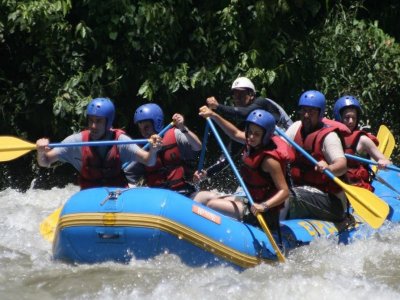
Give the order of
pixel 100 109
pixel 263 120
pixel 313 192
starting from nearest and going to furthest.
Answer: pixel 263 120
pixel 100 109
pixel 313 192

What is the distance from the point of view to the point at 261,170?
6117 millimetres

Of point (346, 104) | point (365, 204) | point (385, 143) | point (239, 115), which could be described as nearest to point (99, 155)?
point (239, 115)

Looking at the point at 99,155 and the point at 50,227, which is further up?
the point at 99,155

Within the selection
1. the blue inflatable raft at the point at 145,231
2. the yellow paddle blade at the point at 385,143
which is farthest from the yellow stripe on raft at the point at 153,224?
the yellow paddle blade at the point at 385,143

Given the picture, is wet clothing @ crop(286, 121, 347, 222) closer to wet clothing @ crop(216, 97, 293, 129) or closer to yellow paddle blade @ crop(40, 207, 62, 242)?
wet clothing @ crop(216, 97, 293, 129)

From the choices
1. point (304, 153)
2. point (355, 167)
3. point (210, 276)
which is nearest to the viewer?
point (210, 276)

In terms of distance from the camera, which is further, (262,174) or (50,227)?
(50,227)

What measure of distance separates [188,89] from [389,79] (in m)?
2.40

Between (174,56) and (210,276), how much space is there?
13.9 feet

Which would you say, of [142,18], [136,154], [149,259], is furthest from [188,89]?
[149,259]

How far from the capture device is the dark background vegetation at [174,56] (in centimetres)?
909

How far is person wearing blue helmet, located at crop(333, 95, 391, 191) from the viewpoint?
24.0 ft

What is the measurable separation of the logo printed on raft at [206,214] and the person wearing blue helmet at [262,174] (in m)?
0.28

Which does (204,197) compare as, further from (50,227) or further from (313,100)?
(50,227)
